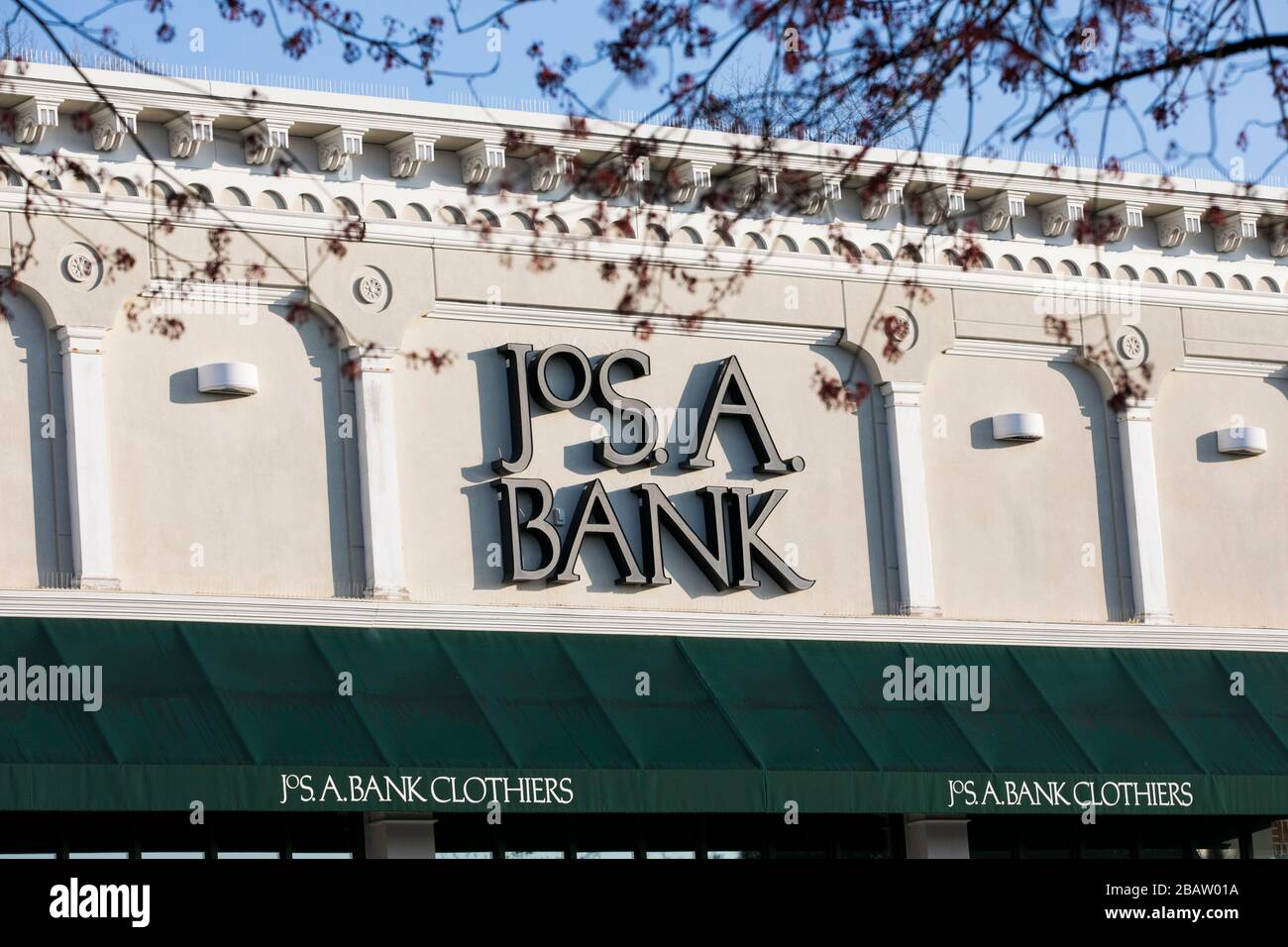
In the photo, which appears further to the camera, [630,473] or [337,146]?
[630,473]

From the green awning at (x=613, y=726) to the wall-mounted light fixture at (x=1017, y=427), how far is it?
2.39 m

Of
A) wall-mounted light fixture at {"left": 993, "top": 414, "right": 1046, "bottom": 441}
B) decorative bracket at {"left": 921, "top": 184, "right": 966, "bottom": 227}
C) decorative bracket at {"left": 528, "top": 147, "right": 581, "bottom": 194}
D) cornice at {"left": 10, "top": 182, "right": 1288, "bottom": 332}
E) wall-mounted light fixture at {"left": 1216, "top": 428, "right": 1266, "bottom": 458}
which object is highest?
decorative bracket at {"left": 528, "top": 147, "right": 581, "bottom": 194}

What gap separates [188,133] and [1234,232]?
41.3ft

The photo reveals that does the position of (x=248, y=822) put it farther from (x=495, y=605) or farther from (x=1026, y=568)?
(x=1026, y=568)

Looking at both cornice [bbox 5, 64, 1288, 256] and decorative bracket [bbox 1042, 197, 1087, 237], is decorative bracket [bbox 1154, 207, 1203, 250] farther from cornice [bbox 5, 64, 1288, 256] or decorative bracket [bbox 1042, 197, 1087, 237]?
decorative bracket [bbox 1042, 197, 1087, 237]

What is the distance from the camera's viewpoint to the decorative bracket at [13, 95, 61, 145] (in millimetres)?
21250

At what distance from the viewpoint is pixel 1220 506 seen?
87.9 feet

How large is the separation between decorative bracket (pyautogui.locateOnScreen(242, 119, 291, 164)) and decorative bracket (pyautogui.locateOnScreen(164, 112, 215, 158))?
40cm

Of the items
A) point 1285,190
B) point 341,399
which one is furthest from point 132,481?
point 1285,190

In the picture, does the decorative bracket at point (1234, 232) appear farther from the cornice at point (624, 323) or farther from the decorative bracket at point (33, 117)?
the decorative bracket at point (33, 117)

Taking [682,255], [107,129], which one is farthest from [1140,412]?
[107,129]

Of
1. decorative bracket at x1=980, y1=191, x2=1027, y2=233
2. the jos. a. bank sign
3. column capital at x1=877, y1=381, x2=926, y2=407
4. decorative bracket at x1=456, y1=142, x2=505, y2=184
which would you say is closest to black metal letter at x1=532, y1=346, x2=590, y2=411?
the jos. a. bank sign

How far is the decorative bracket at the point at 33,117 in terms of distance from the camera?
69.7 feet

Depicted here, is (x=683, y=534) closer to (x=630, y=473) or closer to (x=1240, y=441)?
(x=630, y=473)
